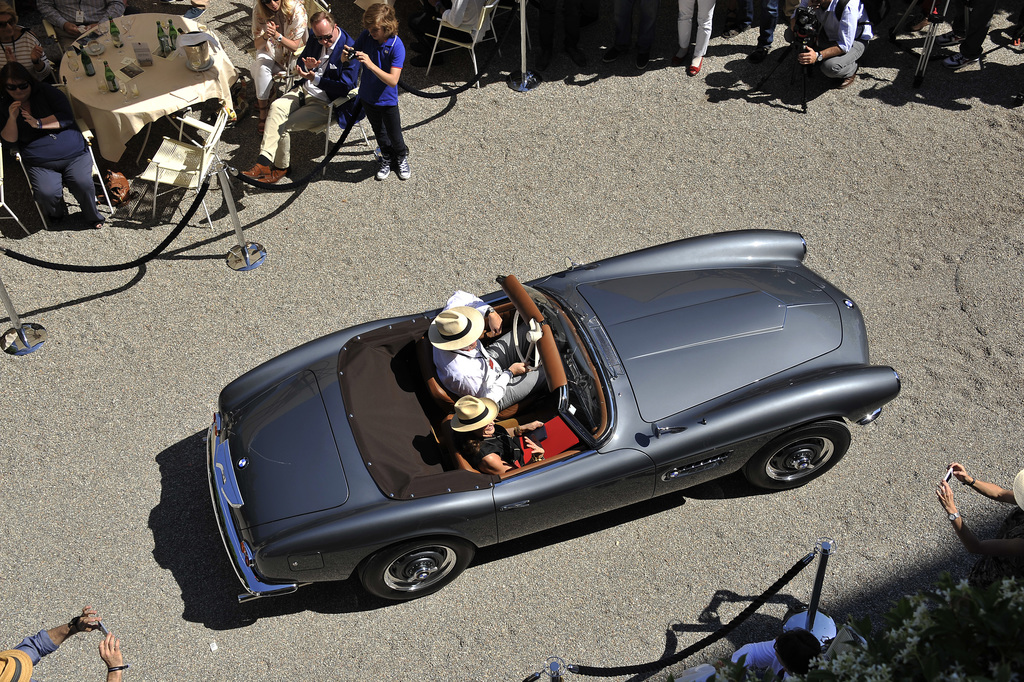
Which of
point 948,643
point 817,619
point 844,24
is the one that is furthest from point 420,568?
point 844,24

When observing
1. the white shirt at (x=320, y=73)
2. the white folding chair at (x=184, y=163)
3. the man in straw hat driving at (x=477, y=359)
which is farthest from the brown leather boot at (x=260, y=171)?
the man in straw hat driving at (x=477, y=359)

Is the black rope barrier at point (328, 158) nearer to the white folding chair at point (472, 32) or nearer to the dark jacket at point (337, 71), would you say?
the dark jacket at point (337, 71)

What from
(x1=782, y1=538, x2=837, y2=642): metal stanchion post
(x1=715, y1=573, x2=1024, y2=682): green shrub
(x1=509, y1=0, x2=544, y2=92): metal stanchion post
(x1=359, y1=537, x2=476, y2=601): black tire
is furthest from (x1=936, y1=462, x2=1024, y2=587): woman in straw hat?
(x1=509, y1=0, x2=544, y2=92): metal stanchion post

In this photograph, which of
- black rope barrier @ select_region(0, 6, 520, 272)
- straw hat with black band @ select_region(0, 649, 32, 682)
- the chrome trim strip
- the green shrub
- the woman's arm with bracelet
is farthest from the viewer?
black rope barrier @ select_region(0, 6, 520, 272)

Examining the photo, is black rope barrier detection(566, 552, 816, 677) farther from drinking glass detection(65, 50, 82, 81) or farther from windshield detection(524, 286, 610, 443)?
drinking glass detection(65, 50, 82, 81)

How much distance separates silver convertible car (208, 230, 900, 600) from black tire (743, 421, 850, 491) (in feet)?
0.05

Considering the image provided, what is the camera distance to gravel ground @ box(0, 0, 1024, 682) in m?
5.04

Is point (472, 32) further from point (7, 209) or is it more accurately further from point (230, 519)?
point (230, 519)

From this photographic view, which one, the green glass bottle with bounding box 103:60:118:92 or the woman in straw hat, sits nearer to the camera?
the woman in straw hat

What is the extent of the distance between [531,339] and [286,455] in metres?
1.68

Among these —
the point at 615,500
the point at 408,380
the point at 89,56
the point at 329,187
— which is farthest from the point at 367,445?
the point at 89,56

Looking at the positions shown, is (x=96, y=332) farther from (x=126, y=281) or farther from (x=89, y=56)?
(x=89, y=56)

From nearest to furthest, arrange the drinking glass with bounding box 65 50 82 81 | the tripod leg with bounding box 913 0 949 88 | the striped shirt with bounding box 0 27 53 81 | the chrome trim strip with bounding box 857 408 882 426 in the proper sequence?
the chrome trim strip with bounding box 857 408 882 426
the drinking glass with bounding box 65 50 82 81
the striped shirt with bounding box 0 27 53 81
the tripod leg with bounding box 913 0 949 88

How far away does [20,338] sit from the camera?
653 centimetres
